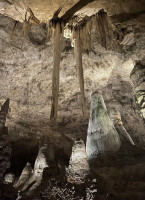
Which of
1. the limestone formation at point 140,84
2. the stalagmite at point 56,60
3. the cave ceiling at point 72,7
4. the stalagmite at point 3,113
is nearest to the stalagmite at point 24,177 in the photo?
the stalagmite at point 3,113

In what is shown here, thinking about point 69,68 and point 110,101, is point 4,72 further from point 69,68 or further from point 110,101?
point 110,101

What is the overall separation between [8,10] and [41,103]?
5.98m

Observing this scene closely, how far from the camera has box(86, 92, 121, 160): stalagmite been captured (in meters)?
5.54

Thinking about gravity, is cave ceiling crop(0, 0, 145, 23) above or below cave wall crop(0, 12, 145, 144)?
below

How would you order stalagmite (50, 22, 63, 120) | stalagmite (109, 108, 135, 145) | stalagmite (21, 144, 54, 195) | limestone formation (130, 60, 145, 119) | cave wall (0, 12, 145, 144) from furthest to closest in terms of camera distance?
1. cave wall (0, 12, 145, 144)
2. stalagmite (21, 144, 54, 195)
3. stalagmite (109, 108, 135, 145)
4. limestone formation (130, 60, 145, 119)
5. stalagmite (50, 22, 63, 120)

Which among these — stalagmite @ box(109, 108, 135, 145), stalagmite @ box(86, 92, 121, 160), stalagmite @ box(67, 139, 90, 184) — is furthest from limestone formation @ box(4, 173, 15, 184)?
stalagmite @ box(109, 108, 135, 145)

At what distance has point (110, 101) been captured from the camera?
969 centimetres

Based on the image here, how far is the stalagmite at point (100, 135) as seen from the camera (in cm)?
554

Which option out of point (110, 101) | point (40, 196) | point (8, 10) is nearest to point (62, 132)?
point (110, 101)

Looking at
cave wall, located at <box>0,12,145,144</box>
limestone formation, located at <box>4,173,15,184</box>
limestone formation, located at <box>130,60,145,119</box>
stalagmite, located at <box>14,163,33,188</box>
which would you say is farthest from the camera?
limestone formation, located at <box>4,173,15,184</box>

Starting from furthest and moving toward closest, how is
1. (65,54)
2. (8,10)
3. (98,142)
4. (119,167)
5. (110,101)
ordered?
(110,101), (65,54), (98,142), (119,167), (8,10)

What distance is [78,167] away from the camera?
4629 mm

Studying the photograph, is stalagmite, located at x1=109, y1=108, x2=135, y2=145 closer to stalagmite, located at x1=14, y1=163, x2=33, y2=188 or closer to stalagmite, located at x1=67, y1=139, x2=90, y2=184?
stalagmite, located at x1=67, y1=139, x2=90, y2=184

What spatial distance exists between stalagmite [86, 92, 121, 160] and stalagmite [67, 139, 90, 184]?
0.88 meters
